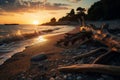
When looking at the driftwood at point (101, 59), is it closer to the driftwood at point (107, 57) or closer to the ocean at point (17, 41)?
the driftwood at point (107, 57)

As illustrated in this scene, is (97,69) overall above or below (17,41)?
above

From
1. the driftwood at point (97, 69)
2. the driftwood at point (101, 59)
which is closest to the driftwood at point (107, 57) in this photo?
the driftwood at point (101, 59)

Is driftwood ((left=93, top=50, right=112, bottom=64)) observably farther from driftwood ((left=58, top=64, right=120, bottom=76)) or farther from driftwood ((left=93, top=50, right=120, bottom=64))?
driftwood ((left=58, top=64, right=120, bottom=76))

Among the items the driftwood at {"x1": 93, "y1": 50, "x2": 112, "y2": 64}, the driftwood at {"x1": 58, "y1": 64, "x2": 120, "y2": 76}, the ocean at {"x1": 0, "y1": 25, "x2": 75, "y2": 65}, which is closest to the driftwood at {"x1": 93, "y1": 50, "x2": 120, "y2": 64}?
the driftwood at {"x1": 93, "y1": 50, "x2": 112, "y2": 64}

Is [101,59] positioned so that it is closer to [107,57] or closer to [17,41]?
[107,57]

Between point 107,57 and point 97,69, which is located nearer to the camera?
point 97,69

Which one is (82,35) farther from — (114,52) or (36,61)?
(114,52)

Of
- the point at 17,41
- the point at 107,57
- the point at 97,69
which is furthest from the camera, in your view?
the point at 17,41

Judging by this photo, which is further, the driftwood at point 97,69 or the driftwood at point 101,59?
the driftwood at point 101,59

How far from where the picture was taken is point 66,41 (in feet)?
Result: 34.8

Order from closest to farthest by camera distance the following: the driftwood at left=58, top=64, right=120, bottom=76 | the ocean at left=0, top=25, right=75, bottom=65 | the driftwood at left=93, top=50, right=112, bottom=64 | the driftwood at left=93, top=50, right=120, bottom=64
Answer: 1. the driftwood at left=58, top=64, right=120, bottom=76
2. the driftwood at left=93, top=50, right=112, bottom=64
3. the driftwood at left=93, top=50, right=120, bottom=64
4. the ocean at left=0, top=25, right=75, bottom=65

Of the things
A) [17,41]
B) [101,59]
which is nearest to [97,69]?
[101,59]

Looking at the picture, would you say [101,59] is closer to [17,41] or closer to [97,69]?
[97,69]

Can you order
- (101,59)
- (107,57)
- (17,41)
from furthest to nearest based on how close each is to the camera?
(17,41)
(107,57)
(101,59)
